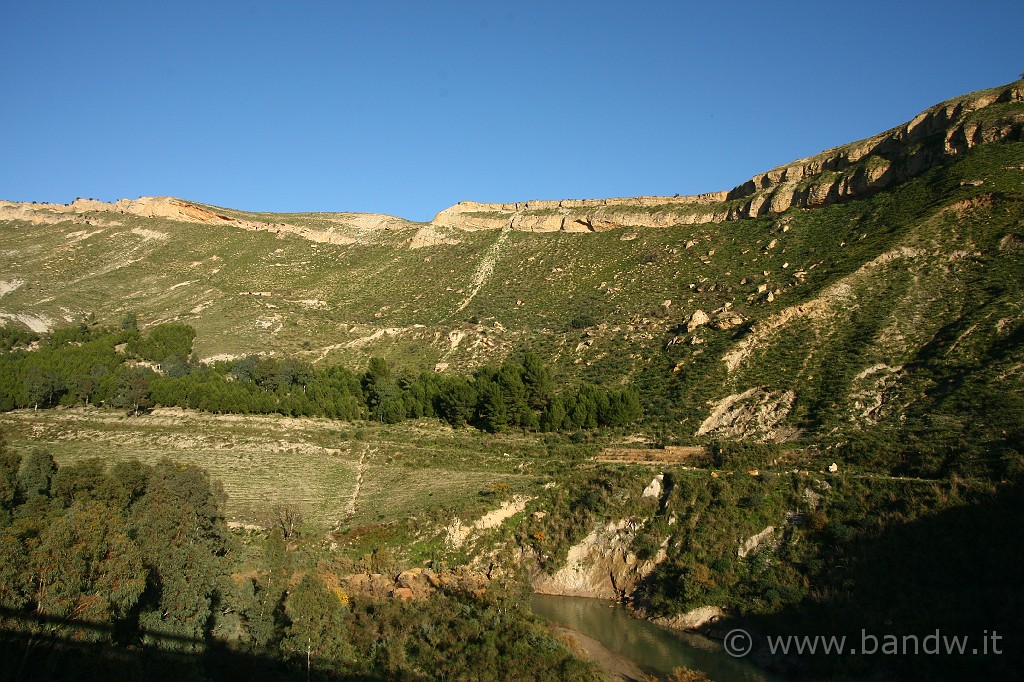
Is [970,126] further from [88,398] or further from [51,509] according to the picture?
[88,398]

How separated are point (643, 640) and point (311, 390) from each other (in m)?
30.1

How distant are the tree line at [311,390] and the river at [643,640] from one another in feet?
46.6

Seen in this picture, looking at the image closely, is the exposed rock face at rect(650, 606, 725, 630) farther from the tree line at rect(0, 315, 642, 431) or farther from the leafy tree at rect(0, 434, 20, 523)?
A: the leafy tree at rect(0, 434, 20, 523)

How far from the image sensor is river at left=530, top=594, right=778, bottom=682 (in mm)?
19578

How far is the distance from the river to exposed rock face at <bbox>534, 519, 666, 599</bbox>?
18.6 inches

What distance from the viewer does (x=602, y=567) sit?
85.9 ft

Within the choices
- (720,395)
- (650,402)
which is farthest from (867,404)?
(650,402)

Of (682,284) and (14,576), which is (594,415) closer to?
(682,284)

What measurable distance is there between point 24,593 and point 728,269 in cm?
4768

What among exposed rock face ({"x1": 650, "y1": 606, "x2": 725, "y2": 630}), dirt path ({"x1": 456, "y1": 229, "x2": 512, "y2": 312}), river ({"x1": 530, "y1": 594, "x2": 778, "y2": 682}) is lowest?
river ({"x1": 530, "y1": 594, "x2": 778, "y2": 682})

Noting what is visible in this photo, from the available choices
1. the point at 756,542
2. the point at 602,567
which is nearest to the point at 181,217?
the point at 602,567

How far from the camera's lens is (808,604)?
A: 20.9m

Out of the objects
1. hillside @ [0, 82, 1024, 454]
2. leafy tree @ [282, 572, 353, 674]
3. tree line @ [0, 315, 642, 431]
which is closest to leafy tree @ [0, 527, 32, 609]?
leafy tree @ [282, 572, 353, 674]

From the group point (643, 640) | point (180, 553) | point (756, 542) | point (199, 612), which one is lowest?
point (643, 640)
